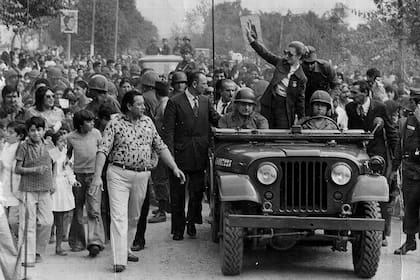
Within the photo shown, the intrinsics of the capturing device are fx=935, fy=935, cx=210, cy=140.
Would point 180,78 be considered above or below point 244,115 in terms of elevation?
above

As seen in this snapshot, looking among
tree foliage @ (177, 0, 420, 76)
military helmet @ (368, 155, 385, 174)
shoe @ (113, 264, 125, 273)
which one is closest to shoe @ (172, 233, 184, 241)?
shoe @ (113, 264, 125, 273)

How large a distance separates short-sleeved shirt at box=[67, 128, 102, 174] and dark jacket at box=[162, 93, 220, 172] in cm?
111

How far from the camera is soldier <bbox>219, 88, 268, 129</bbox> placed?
33.9ft

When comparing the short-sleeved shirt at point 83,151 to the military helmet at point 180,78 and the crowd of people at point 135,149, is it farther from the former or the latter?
the military helmet at point 180,78

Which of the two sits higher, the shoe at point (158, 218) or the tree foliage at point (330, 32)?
the tree foliage at point (330, 32)

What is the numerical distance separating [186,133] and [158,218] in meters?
1.65

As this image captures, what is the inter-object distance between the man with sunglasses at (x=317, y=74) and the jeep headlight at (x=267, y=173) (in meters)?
2.73

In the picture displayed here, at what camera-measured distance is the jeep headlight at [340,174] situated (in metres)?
8.95

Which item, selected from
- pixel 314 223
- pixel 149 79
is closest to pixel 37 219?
pixel 314 223

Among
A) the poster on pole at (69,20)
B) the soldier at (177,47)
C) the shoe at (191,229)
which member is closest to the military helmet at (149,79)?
the shoe at (191,229)

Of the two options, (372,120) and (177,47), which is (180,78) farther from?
(177,47)

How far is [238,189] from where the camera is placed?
8906 millimetres

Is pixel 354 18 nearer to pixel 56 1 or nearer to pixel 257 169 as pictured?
pixel 56 1

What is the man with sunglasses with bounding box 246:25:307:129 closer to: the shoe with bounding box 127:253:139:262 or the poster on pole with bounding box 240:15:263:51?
the poster on pole with bounding box 240:15:263:51
